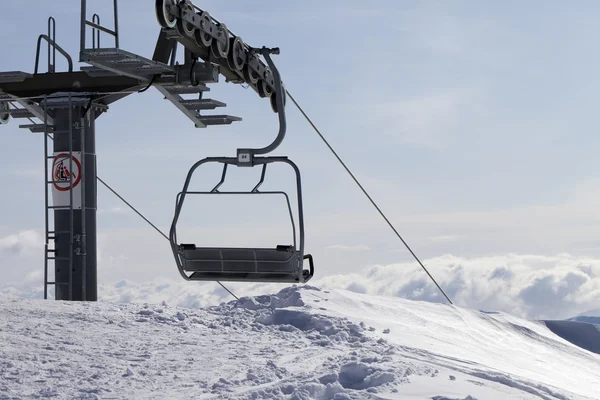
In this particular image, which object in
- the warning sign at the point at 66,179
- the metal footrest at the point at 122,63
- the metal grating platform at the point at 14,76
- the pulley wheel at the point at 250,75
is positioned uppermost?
the metal grating platform at the point at 14,76

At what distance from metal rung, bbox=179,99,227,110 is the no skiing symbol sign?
226 centimetres

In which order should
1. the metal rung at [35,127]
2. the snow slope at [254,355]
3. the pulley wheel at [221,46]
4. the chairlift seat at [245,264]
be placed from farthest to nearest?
the metal rung at [35,127] < the pulley wheel at [221,46] < the chairlift seat at [245,264] < the snow slope at [254,355]

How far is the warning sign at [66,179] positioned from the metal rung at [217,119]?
7.53 ft

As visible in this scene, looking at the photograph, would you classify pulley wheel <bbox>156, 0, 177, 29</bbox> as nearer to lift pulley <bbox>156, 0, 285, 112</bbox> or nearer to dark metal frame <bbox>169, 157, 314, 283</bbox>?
lift pulley <bbox>156, 0, 285, 112</bbox>

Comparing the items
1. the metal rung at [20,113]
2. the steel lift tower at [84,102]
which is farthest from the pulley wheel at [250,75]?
the metal rung at [20,113]

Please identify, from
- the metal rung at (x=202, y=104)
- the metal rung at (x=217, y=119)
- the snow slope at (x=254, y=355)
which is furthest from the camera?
the metal rung at (x=217, y=119)

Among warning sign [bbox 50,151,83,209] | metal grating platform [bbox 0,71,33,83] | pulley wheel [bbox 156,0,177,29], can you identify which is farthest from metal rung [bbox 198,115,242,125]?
pulley wheel [bbox 156,0,177,29]

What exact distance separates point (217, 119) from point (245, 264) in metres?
5.57

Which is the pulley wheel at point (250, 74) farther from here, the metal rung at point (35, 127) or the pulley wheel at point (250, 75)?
the metal rung at point (35, 127)

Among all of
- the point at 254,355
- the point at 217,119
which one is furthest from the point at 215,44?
the point at 217,119

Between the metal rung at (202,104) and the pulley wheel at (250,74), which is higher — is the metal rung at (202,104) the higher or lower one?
the higher one

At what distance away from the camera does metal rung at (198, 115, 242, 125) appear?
45.8ft

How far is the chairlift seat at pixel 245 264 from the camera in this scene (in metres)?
8.69

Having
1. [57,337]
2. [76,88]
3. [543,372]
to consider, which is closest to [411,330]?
[543,372]
